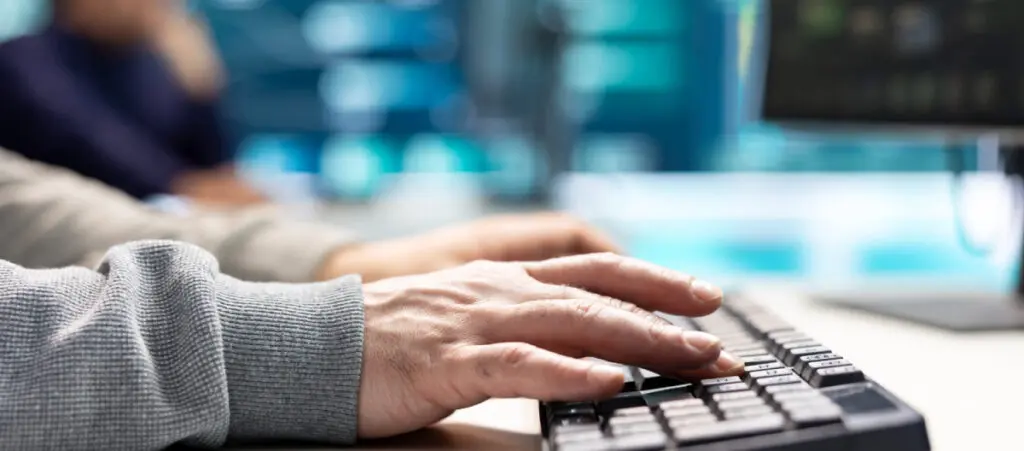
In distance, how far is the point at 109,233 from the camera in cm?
80

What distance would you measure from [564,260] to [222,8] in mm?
4342

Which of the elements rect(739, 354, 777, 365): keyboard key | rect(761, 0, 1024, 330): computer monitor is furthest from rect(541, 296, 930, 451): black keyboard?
rect(761, 0, 1024, 330): computer monitor

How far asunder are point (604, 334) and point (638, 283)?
7 cm

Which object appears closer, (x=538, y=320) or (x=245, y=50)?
(x=538, y=320)

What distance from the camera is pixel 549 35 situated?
241 centimetres

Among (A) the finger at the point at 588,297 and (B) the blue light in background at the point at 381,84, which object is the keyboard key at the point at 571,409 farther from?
(B) the blue light in background at the point at 381,84

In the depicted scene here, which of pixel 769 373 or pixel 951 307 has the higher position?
pixel 769 373

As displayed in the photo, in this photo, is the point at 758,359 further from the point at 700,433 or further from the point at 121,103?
the point at 121,103

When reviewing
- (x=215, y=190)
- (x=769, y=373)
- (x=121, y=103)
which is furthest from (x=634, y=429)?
(x=121, y=103)

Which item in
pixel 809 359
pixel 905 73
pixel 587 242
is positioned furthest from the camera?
pixel 905 73

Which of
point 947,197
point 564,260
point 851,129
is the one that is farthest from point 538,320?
point 947,197

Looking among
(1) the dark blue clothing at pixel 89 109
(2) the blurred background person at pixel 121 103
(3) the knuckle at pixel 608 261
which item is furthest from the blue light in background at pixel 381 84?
(3) the knuckle at pixel 608 261

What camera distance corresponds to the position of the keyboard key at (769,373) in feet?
1.69

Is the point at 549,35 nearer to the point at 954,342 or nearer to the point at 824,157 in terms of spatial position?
the point at 954,342
